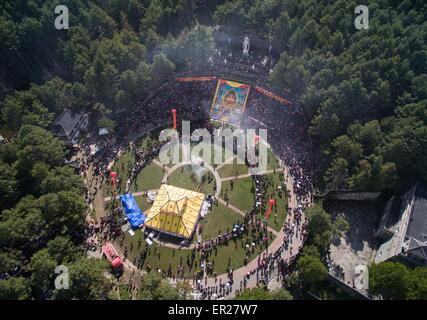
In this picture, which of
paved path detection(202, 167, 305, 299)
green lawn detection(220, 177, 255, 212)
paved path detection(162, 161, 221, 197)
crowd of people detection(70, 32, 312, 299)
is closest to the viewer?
paved path detection(202, 167, 305, 299)

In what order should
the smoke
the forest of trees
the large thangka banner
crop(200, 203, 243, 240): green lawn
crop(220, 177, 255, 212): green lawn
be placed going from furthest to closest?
1. the large thangka banner
2. the smoke
3. crop(220, 177, 255, 212): green lawn
4. crop(200, 203, 243, 240): green lawn
5. the forest of trees

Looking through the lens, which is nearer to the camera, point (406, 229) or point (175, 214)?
point (406, 229)

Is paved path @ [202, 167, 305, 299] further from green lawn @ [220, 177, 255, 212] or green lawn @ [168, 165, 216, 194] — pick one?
green lawn @ [168, 165, 216, 194]

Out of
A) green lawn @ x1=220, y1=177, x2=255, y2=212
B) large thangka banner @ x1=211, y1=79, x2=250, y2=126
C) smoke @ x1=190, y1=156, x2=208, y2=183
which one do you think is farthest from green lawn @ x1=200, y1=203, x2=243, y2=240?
large thangka banner @ x1=211, y1=79, x2=250, y2=126

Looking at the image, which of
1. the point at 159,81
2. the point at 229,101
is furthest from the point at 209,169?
the point at 159,81

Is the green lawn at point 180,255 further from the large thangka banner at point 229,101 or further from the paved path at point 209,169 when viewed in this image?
the large thangka banner at point 229,101

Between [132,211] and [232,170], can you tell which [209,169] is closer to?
[232,170]
